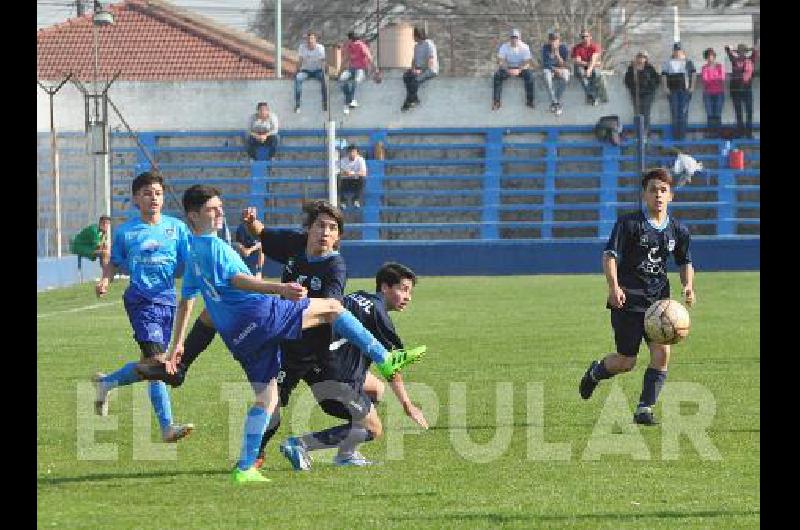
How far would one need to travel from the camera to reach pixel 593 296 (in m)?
27.7

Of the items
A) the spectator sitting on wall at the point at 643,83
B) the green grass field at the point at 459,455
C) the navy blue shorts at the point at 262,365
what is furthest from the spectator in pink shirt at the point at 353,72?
the navy blue shorts at the point at 262,365

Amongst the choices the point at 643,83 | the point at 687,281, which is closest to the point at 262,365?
the point at 687,281

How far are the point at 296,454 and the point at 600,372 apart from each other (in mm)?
3452

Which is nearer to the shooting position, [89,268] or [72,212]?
[89,268]

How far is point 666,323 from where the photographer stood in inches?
475

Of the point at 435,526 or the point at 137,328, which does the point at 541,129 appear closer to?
the point at 137,328

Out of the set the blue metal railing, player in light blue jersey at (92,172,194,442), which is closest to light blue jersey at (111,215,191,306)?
player in light blue jersey at (92,172,194,442)

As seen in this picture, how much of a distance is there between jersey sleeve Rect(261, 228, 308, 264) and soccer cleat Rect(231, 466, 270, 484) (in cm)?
134

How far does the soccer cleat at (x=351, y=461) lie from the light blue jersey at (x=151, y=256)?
2025 millimetres

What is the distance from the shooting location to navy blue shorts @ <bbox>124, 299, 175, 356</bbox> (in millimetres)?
11496

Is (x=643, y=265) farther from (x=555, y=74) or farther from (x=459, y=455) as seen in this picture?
(x=555, y=74)

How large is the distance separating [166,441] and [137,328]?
103cm

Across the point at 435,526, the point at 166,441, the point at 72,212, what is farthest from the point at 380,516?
the point at 72,212

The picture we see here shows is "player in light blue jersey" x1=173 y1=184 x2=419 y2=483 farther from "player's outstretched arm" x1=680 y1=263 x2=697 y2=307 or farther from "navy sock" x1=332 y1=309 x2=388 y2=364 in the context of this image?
"player's outstretched arm" x1=680 y1=263 x2=697 y2=307
